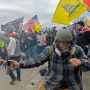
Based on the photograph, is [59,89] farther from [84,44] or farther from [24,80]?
[24,80]

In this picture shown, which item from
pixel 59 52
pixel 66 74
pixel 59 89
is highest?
pixel 59 52

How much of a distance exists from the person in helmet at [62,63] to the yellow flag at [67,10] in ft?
7.50

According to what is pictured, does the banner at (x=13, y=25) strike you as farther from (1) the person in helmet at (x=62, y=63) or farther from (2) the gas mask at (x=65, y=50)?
(2) the gas mask at (x=65, y=50)

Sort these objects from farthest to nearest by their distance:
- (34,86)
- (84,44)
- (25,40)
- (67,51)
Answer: (25,40) → (34,86) → (84,44) → (67,51)

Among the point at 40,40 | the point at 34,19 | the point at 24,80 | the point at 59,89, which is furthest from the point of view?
the point at 34,19

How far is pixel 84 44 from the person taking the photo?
4.25 meters

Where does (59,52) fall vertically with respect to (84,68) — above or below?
above

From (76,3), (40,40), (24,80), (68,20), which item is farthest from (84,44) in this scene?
(40,40)

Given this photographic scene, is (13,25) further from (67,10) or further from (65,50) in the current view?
(65,50)

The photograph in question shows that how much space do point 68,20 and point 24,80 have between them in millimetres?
2990

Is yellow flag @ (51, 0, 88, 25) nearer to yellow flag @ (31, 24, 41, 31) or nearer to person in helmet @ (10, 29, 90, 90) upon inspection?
person in helmet @ (10, 29, 90, 90)

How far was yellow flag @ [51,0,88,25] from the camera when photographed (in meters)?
4.32

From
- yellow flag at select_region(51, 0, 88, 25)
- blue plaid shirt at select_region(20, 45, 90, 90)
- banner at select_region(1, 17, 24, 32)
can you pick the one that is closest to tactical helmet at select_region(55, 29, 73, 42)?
blue plaid shirt at select_region(20, 45, 90, 90)

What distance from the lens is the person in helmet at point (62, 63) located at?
6.63ft
